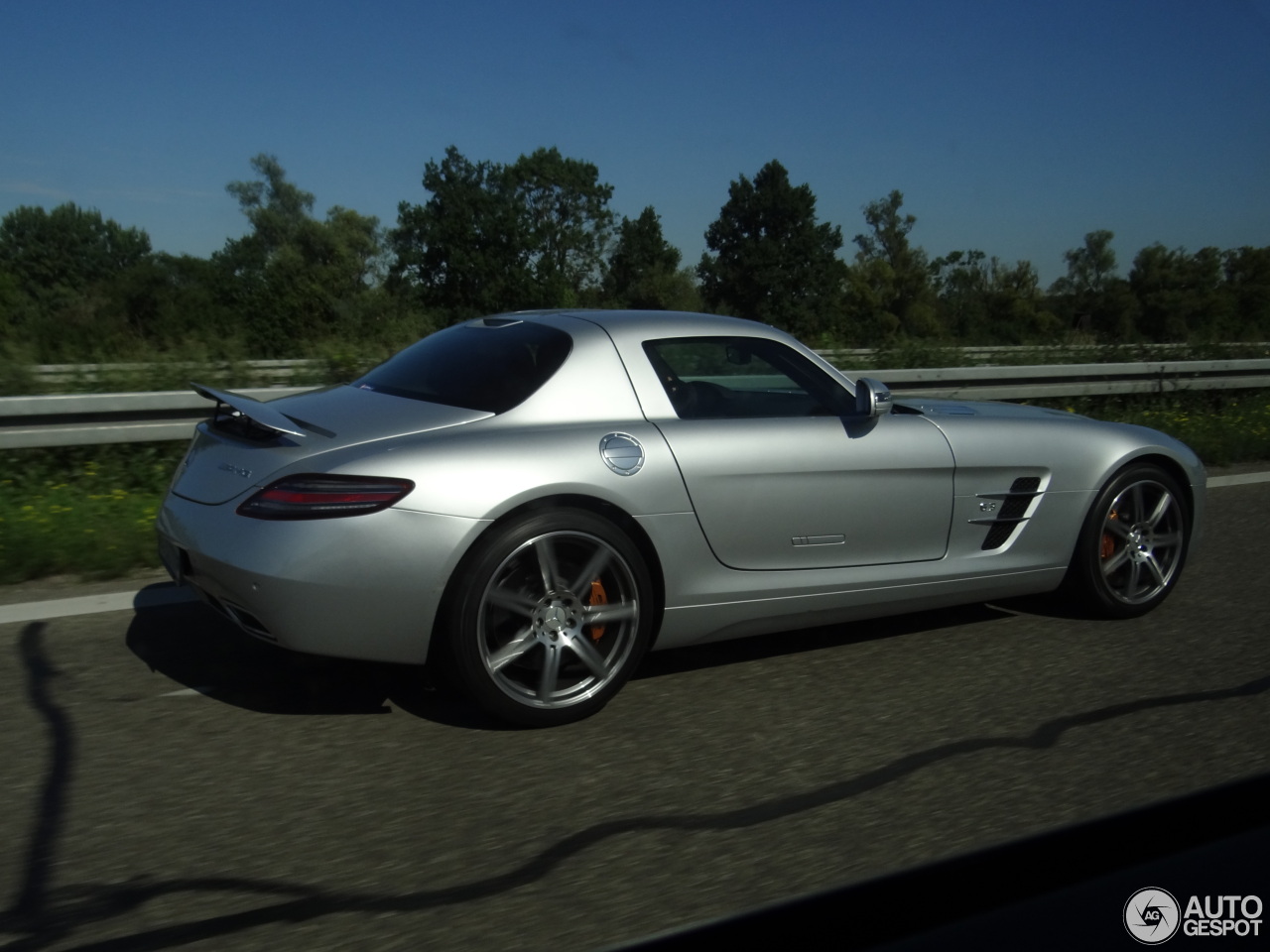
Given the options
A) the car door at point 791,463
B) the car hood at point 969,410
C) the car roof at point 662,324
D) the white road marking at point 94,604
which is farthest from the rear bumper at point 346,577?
the car hood at point 969,410

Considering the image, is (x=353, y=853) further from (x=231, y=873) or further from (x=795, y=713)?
(x=795, y=713)

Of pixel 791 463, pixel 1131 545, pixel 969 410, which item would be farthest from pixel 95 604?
pixel 1131 545

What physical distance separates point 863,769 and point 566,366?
5.38ft

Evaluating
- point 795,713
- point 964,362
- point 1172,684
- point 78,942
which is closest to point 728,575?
point 795,713

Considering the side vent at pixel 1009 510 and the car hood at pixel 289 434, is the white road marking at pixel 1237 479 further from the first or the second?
the car hood at pixel 289 434

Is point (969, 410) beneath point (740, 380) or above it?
beneath

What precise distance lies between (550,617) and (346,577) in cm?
67

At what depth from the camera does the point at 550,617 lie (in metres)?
3.86

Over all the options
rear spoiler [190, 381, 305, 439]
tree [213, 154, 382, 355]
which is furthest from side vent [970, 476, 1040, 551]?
tree [213, 154, 382, 355]

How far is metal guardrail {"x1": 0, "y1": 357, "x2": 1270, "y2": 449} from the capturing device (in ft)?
22.5

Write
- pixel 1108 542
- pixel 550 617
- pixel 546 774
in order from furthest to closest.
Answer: pixel 1108 542 < pixel 550 617 < pixel 546 774

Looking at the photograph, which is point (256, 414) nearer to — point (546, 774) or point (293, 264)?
point (546, 774)

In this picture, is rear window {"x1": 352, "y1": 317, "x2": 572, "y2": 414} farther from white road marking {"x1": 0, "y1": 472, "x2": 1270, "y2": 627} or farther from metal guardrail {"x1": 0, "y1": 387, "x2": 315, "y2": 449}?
metal guardrail {"x1": 0, "y1": 387, "x2": 315, "y2": 449}

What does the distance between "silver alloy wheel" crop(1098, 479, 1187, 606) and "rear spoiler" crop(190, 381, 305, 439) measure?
337 centimetres
